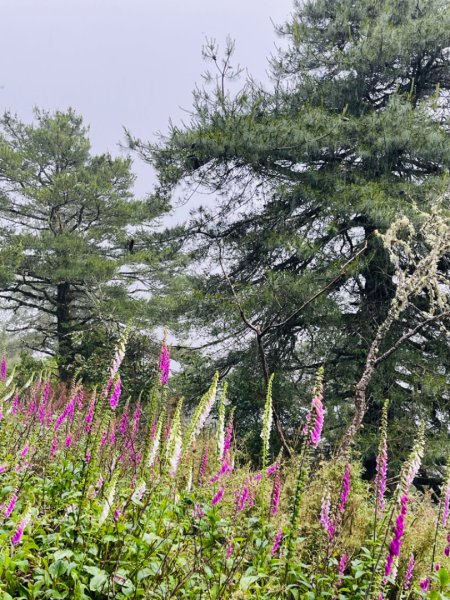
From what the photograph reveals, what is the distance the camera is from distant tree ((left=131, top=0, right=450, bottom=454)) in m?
9.81

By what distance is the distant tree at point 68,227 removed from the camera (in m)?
17.3

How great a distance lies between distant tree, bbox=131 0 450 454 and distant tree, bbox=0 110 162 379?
233 inches

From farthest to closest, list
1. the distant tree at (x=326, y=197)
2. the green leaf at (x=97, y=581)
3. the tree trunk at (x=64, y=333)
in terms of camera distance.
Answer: the tree trunk at (x=64, y=333) → the distant tree at (x=326, y=197) → the green leaf at (x=97, y=581)

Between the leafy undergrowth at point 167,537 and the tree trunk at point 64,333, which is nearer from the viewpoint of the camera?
the leafy undergrowth at point 167,537

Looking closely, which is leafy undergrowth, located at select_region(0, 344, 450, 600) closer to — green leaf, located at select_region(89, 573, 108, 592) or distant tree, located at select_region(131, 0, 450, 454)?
green leaf, located at select_region(89, 573, 108, 592)

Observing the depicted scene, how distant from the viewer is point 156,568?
2.34m

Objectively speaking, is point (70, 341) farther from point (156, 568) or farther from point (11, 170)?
point (156, 568)

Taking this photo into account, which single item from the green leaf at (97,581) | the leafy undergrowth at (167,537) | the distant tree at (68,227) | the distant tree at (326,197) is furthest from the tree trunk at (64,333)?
the green leaf at (97,581)

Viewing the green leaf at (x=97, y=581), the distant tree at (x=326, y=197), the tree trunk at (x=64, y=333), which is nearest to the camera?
the green leaf at (x=97, y=581)

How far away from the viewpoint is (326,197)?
9.99 meters

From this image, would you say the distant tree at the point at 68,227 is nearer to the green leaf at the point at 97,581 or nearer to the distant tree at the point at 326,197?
the distant tree at the point at 326,197

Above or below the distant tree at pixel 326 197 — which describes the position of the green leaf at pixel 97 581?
below

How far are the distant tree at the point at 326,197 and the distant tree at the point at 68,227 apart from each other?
5.92 metres

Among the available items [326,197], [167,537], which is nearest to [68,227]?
[326,197]
